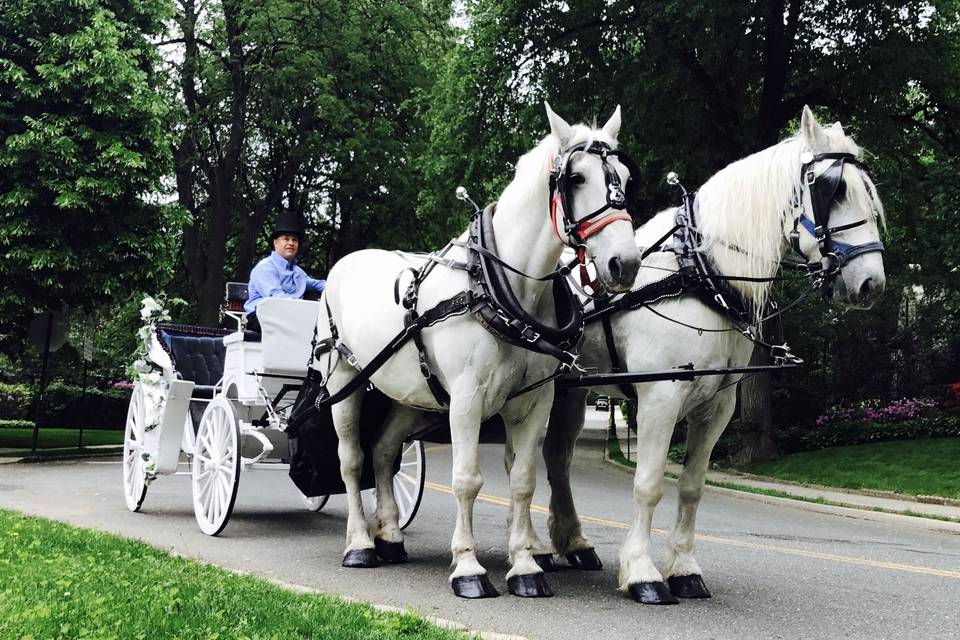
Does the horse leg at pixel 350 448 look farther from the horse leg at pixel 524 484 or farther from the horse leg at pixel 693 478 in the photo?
the horse leg at pixel 693 478

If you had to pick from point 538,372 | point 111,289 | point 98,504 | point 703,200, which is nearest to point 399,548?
point 538,372

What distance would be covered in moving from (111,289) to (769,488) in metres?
12.2

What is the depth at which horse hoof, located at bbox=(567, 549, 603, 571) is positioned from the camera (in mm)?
7234

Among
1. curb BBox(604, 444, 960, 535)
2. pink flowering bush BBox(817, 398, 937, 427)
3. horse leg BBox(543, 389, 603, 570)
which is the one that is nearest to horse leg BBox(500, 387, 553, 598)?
horse leg BBox(543, 389, 603, 570)

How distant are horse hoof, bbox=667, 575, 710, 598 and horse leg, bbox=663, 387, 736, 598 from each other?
2 centimetres

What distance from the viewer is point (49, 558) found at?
20.7 feet

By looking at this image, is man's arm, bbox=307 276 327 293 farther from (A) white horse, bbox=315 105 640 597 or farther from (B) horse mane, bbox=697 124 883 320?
(B) horse mane, bbox=697 124 883 320

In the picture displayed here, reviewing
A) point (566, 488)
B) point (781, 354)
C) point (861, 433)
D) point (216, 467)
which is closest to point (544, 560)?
point (566, 488)

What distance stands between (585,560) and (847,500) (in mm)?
9647

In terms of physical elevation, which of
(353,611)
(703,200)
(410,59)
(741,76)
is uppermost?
(410,59)

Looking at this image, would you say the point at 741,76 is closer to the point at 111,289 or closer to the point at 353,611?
the point at 111,289

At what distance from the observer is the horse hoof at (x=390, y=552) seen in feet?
24.6

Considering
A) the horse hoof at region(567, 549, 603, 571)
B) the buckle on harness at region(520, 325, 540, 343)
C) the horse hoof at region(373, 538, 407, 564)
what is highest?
the buckle on harness at region(520, 325, 540, 343)

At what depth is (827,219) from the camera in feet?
18.7
